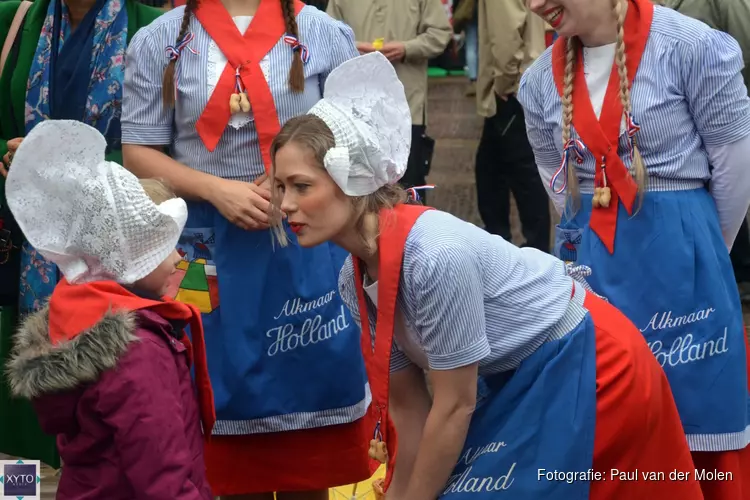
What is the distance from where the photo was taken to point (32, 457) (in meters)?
3.80

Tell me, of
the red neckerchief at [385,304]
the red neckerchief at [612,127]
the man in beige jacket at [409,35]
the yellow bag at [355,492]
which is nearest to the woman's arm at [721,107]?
the red neckerchief at [612,127]

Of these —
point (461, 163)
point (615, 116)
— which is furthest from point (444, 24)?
point (615, 116)

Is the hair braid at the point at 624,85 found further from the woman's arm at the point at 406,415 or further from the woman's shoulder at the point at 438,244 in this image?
the woman's arm at the point at 406,415

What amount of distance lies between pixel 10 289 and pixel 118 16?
947mm

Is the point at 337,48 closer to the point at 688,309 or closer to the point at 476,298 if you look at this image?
the point at 476,298

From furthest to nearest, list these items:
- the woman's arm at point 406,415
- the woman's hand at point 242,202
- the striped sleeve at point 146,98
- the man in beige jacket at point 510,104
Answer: the man in beige jacket at point 510,104 < the striped sleeve at point 146,98 < the woman's hand at point 242,202 < the woman's arm at point 406,415

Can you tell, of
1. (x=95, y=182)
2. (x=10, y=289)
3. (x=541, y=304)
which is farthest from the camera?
(x=10, y=289)

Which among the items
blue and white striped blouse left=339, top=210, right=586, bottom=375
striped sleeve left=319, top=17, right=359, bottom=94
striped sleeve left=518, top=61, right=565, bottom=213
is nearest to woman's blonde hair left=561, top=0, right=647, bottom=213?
A: striped sleeve left=518, top=61, right=565, bottom=213

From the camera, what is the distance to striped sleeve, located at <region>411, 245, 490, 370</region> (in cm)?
230

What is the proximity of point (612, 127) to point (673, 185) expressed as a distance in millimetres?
215

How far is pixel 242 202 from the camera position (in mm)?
2902

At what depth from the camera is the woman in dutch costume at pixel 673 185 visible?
→ 2836 millimetres

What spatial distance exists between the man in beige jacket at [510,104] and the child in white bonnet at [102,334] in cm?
395

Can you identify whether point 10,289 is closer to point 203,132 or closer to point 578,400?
point 203,132
